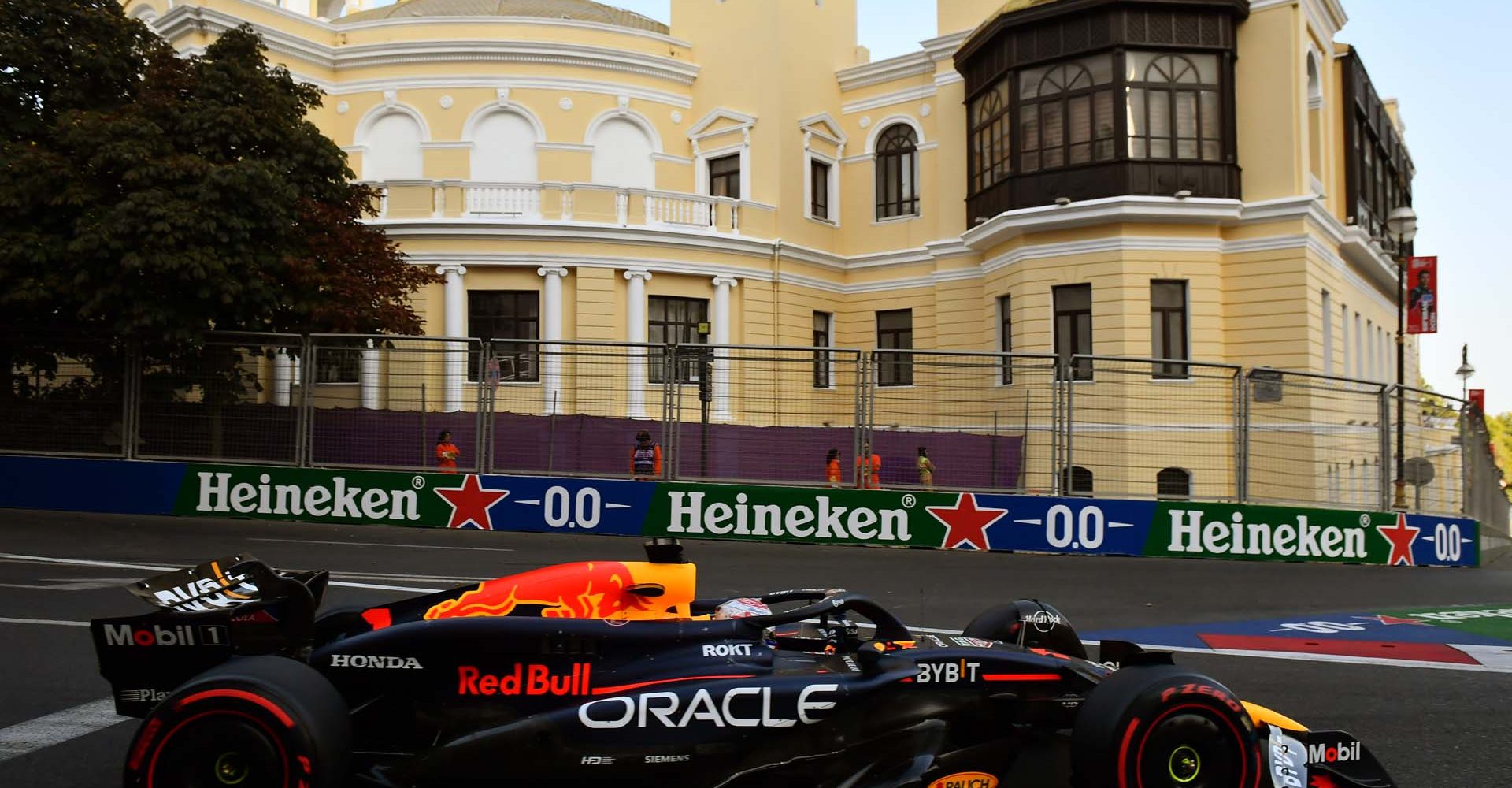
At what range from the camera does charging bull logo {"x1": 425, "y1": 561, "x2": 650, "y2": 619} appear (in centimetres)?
491

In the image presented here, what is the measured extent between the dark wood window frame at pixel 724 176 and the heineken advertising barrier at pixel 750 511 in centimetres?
1794

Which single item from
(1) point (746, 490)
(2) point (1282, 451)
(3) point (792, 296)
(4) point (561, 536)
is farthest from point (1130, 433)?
(3) point (792, 296)

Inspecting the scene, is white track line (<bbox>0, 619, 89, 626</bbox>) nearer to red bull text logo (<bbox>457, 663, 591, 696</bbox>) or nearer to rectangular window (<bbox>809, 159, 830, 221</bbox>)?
red bull text logo (<bbox>457, 663, 591, 696</bbox>)

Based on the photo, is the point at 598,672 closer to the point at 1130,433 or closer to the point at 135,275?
the point at 1130,433

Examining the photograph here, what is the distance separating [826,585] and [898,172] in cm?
2226

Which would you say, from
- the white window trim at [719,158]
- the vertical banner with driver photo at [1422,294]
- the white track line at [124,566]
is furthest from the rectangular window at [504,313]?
the vertical banner with driver photo at [1422,294]

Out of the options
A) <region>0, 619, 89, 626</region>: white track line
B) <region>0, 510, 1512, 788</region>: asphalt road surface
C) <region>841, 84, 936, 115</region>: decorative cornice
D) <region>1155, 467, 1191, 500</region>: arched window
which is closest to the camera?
<region>0, 510, 1512, 788</region>: asphalt road surface

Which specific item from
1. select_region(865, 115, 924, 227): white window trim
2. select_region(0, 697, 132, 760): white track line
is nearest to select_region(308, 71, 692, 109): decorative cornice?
select_region(865, 115, 924, 227): white window trim

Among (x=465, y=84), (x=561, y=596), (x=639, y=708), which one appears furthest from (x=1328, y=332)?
(x=639, y=708)

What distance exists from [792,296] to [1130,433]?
56.6 feet

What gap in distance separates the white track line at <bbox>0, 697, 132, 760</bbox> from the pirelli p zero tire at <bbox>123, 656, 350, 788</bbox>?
1.70 meters

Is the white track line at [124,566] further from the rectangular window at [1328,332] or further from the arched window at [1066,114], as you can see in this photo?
the rectangular window at [1328,332]

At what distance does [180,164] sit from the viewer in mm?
15023

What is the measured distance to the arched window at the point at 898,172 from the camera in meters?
30.9
